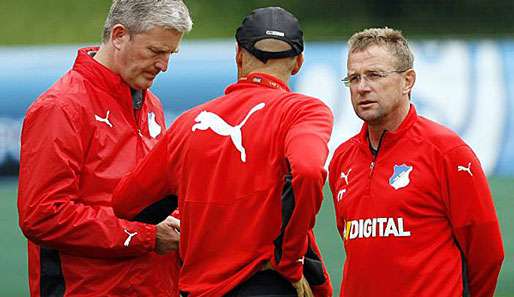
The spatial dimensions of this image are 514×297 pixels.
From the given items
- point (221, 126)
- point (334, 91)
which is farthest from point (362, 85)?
point (334, 91)

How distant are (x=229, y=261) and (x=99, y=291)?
62 centimetres

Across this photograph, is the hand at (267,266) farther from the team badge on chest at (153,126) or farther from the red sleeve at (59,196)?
the team badge on chest at (153,126)

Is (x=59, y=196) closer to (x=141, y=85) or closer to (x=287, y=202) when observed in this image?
(x=141, y=85)

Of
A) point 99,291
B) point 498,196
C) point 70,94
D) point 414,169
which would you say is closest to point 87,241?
point 99,291

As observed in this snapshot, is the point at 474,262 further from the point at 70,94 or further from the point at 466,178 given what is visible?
the point at 70,94

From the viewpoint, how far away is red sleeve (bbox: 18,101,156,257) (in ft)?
11.7

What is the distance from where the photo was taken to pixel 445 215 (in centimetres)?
363

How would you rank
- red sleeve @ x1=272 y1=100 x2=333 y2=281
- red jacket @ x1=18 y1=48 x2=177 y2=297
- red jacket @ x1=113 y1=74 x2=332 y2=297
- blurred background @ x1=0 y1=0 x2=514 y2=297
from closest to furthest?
red sleeve @ x1=272 y1=100 x2=333 y2=281 < red jacket @ x1=113 y1=74 x2=332 y2=297 < red jacket @ x1=18 y1=48 x2=177 y2=297 < blurred background @ x1=0 y1=0 x2=514 y2=297

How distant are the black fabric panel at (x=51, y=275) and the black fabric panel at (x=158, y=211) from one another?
0.39m

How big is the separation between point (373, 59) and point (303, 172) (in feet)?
2.74

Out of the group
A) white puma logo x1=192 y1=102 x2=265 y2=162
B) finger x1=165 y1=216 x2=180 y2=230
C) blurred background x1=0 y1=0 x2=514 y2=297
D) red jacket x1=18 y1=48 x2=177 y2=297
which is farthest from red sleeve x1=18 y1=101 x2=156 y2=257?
blurred background x1=0 y1=0 x2=514 y2=297

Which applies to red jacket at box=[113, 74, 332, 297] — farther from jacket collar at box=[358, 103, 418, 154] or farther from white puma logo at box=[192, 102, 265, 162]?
jacket collar at box=[358, 103, 418, 154]

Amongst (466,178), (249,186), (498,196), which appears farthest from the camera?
(498,196)

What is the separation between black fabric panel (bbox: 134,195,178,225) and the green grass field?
135 inches
